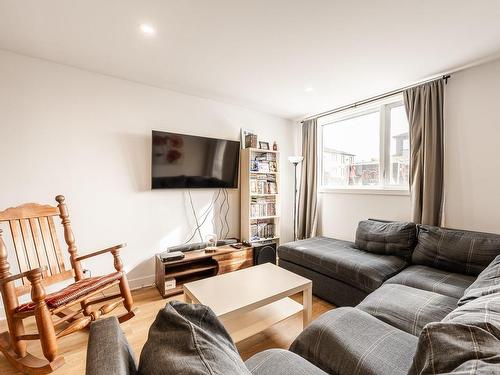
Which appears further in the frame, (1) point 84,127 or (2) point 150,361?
(1) point 84,127

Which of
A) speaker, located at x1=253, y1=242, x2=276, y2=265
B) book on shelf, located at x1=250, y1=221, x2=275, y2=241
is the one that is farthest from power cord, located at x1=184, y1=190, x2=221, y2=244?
speaker, located at x1=253, y1=242, x2=276, y2=265

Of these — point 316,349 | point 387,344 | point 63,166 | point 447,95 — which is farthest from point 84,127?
point 447,95

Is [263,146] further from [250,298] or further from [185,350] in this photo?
[185,350]

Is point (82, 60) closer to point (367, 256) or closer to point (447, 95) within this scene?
point (367, 256)

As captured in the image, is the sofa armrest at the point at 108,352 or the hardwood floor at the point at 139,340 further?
the hardwood floor at the point at 139,340

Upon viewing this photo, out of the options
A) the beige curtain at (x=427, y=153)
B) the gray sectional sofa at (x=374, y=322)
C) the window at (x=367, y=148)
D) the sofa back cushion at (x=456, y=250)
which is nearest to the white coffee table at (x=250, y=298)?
the gray sectional sofa at (x=374, y=322)

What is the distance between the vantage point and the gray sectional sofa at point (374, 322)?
0.54m

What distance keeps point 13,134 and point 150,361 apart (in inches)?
98.7

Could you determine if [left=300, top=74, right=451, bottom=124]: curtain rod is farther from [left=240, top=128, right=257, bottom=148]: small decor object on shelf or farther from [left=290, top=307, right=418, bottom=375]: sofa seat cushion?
[left=290, top=307, right=418, bottom=375]: sofa seat cushion

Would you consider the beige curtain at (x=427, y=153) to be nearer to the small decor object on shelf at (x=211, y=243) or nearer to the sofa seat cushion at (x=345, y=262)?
the sofa seat cushion at (x=345, y=262)

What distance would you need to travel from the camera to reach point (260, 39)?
1.81 m

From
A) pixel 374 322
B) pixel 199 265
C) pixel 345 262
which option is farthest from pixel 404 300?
pixel 199 265

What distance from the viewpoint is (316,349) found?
1.09m

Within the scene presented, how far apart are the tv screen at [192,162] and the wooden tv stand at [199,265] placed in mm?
838
